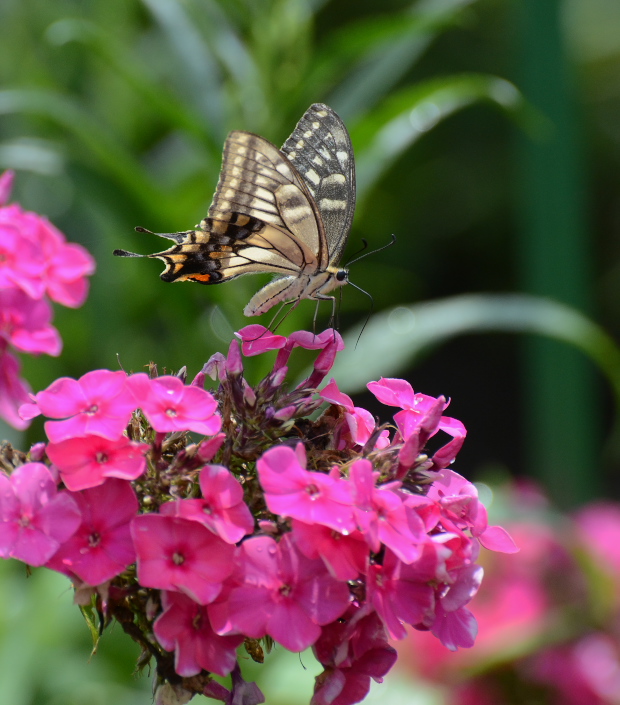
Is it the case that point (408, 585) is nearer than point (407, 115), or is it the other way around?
point (408, 585)

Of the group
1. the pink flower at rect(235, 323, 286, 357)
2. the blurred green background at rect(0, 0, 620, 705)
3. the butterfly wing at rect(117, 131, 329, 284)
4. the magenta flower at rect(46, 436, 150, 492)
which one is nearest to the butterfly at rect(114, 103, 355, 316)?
the butterfly wing at rect(117, 131, 329, 284)

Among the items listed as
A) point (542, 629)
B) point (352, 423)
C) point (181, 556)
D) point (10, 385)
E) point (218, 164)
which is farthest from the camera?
point (542, 629)

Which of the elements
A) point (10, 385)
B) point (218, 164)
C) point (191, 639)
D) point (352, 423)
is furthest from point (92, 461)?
point (218, 164)

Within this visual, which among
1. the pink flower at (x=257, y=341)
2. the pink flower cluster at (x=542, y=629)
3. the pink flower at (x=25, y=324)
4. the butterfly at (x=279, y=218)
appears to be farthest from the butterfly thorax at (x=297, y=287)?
the pink flower cluster at (x=542, y=629)

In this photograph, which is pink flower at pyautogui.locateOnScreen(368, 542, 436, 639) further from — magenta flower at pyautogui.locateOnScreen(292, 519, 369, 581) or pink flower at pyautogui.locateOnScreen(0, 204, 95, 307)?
pink flower at pyautogui.locateOnScreen(0, 204, 95, 307)

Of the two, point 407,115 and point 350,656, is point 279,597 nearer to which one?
point 350,656

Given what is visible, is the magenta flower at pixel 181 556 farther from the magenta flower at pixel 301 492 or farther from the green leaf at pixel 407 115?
the green leaf at pixel 407 115
